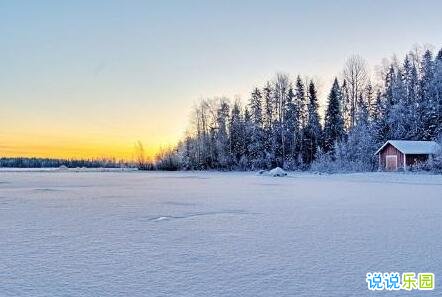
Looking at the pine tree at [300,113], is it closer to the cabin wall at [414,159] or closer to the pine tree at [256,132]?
the pine tree at [256,132]

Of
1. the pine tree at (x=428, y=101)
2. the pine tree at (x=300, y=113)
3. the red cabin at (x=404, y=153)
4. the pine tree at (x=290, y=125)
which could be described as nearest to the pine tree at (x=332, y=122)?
the pine tree at (x=300, y=113)

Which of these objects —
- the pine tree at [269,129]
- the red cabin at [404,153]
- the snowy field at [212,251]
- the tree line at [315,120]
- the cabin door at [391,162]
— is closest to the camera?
the snowy field at [212,251]

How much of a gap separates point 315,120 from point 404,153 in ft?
64.1

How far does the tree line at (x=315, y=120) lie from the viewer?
4119cm

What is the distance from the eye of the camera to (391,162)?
33.4 m

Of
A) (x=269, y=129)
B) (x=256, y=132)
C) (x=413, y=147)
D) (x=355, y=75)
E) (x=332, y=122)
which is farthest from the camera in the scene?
(x=269, y=129)

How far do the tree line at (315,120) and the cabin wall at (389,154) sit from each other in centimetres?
241

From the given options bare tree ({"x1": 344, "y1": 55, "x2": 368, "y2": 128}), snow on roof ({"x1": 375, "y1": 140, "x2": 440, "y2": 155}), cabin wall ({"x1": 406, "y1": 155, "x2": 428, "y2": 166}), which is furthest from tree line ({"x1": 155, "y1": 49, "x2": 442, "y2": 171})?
cabin wall ({"x1": 406, "y1": 155, "x2": 428, "y2": 166})

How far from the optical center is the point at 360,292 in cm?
321

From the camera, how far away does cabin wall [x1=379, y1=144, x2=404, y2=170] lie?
1272 inches

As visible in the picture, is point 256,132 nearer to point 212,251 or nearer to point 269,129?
point 269,129

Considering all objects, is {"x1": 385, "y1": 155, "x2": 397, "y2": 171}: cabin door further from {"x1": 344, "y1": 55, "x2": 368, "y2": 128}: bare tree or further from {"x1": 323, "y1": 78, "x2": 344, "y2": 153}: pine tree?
{"x1": 344, "y1": 55, "x2": 368, "y2": 128}: bare tree

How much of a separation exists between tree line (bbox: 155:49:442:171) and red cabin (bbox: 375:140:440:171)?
12.0ft

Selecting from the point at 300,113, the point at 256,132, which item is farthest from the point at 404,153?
the point at 256,132
